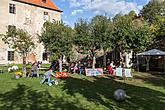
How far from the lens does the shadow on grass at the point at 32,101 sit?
11.9 metres

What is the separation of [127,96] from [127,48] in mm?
19176

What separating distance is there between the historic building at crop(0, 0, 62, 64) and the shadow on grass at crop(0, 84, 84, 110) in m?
31.1

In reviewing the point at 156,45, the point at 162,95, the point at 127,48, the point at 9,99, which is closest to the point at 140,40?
the point at 127,48

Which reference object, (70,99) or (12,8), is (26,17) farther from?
(70,99)

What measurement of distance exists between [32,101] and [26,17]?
124 ft

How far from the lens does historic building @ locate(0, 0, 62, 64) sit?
45.4 m

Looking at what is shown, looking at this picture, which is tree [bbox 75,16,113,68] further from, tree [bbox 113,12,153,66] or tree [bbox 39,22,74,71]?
tree [bbox 113,12,153,66]

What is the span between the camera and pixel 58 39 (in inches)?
1105

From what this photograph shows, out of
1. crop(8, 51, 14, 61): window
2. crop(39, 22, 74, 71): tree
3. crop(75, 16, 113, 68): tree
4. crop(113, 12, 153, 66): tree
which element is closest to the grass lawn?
crop(39, 22, 74, 71): tree

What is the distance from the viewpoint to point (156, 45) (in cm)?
3878

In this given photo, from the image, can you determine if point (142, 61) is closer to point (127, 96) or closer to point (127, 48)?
point (127, 48)

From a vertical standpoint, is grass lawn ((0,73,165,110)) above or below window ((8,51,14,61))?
below

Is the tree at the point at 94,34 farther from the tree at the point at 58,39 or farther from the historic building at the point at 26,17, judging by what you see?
the historic building at the point at 26,17

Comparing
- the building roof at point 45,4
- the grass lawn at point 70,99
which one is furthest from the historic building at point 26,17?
the grass lawn at point 70,99
